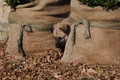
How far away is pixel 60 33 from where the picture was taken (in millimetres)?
4348

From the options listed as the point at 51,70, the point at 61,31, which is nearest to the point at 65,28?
the point at 61,31

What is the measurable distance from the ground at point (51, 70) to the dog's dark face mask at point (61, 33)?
0.19 meters

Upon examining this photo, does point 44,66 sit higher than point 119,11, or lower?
lower

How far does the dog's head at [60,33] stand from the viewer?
13.5 feet

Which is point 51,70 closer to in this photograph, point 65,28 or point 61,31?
point 65,28

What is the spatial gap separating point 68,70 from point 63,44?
2.97ft

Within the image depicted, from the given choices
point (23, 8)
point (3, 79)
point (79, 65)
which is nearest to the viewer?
point (3, 79)

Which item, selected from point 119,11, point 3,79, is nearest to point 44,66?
point 3,79

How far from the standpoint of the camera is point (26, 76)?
11.1 feet

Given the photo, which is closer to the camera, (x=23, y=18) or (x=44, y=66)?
(x=44, y=66)

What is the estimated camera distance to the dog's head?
4.11m

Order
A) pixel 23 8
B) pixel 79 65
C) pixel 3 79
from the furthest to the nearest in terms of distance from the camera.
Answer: pixel 23 8
pixel 79 65
pixel 3 79

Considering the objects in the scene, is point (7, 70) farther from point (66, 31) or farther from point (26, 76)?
point (66, 31)

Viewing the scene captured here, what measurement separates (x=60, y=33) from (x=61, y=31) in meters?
0.05
